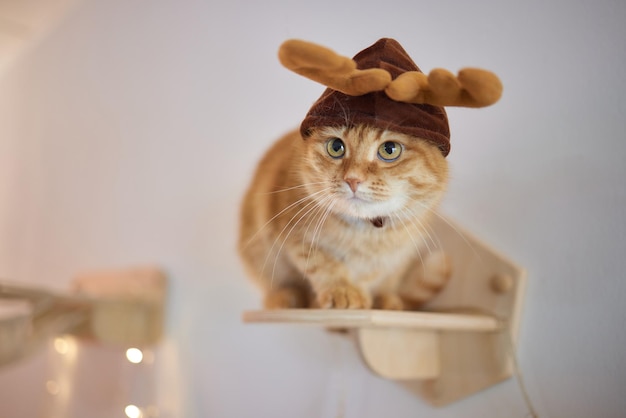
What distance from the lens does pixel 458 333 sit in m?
0.70

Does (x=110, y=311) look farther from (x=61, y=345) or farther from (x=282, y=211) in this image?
(x=282, y=211)

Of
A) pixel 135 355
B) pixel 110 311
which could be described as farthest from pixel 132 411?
pixel 110 311

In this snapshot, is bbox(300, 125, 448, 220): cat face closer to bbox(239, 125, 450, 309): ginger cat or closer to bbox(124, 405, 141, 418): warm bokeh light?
bbox(239, 125, 450, 309): ginger cat

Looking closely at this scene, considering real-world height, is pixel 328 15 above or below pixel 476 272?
above

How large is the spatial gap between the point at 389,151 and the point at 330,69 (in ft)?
0.39

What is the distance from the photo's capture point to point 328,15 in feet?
1.82

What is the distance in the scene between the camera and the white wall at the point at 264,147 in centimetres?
54

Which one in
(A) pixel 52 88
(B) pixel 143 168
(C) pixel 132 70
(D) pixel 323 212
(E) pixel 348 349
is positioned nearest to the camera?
(D) pixel 323 212

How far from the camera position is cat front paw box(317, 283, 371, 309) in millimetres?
610

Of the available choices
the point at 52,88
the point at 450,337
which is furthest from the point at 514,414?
the point at 52,88

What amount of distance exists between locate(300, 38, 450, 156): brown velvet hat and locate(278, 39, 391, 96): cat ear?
2 centimetres

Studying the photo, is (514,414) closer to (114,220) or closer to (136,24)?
(136,24)

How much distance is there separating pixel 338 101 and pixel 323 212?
17 cm

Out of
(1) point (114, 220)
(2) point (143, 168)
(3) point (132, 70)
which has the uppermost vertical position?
(3) point (132, 70)
